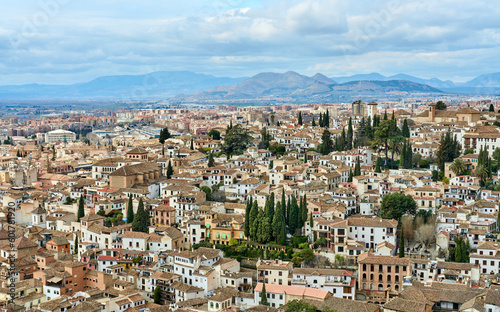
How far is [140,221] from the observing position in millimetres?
29125

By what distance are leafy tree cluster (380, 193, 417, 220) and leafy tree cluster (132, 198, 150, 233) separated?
11564 mm

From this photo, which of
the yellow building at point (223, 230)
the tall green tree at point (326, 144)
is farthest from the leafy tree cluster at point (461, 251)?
the tall green tree at point (326, 144)

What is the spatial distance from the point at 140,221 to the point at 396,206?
12.4 metres

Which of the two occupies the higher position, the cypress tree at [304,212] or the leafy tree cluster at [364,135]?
the leafy tree cluster at [364,135]

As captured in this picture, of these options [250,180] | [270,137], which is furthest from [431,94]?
[250,180]

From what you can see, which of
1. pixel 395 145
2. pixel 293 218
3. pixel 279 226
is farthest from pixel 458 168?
pixel 279 226

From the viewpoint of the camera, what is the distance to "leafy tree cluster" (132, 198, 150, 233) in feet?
95.2

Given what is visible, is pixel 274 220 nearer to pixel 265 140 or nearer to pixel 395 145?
pixel 395 145

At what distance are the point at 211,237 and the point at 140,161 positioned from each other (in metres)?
13.4

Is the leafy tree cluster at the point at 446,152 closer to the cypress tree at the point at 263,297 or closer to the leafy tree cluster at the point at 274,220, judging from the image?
the leafy tree cluster at the point at 274,220

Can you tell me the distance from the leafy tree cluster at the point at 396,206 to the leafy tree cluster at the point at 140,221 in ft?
37.9

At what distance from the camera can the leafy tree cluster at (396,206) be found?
26.8 metres

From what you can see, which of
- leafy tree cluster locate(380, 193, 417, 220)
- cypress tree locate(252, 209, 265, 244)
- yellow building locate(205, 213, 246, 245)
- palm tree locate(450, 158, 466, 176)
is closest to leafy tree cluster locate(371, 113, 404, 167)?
palm tree locate(450, 158, 466, 176)

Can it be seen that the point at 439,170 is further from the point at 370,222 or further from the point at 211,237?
the point at 211,237
